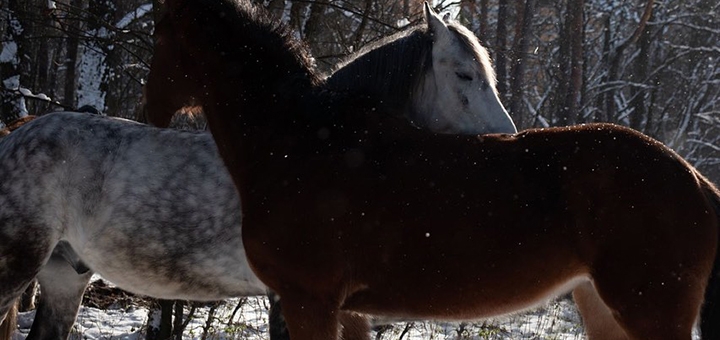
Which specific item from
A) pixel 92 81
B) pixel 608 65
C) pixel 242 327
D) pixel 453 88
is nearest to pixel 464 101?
pixel 453 88

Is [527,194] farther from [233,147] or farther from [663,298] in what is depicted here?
[233,147]

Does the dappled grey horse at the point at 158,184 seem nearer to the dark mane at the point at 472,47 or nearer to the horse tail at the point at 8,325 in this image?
the dark mane at the point at 472,47

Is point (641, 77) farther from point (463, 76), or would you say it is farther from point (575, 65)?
point (463, 76)

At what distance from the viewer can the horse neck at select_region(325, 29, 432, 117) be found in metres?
4.10

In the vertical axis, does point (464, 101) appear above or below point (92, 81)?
above

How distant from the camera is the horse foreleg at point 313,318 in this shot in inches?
126

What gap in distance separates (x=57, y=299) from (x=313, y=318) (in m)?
2.53

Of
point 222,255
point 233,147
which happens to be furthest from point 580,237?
point 222,255

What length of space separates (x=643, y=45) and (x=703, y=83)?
6.16ft

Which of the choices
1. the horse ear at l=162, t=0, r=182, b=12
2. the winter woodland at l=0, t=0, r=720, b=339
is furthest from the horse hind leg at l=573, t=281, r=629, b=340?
the winter woodland at l=0, t=0, r=720, b=339

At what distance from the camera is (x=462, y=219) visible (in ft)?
10.2

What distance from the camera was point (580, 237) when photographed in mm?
2916

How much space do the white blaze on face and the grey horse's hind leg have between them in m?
2.44

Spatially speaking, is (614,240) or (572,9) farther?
(572,9)
